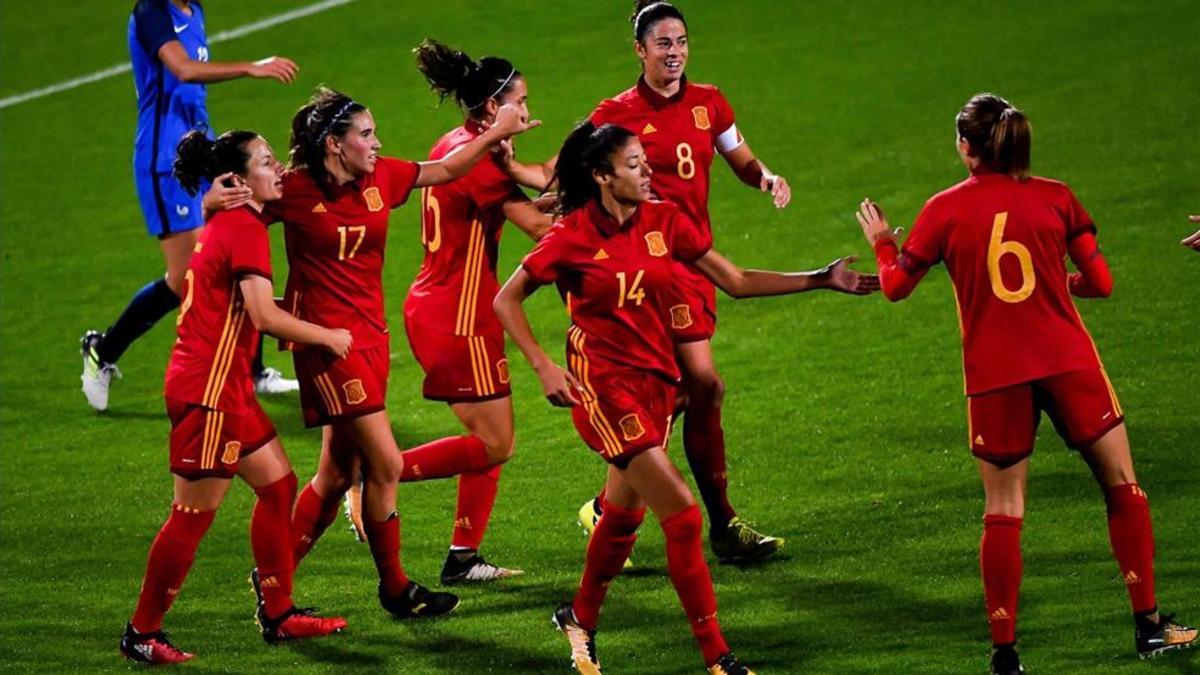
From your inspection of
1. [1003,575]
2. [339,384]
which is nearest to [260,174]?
[339,384]

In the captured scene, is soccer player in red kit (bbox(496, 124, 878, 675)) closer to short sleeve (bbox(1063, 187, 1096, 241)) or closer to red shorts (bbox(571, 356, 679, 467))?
red shorts (bbox(571, 356, 679, 467))

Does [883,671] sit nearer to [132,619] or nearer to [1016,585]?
[1016,585]

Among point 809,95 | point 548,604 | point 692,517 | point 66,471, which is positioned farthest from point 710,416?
point 809,95

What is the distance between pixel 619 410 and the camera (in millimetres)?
6539

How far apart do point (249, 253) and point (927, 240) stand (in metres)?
2.34

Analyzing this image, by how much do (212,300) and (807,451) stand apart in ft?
11.3

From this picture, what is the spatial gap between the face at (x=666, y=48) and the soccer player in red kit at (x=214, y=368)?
1694mm

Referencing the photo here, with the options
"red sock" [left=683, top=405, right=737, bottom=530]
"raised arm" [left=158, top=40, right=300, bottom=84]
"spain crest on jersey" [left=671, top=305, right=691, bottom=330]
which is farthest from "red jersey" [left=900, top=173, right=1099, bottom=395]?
"raised arm" [left=158, top=40, right=300, bottom=84]

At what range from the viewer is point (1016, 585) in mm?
6340

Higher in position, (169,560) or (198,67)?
(198,67)

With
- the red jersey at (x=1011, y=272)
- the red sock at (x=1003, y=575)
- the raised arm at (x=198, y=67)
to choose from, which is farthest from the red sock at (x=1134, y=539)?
the raised arm at (x=198, y=67)

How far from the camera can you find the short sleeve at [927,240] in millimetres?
6340

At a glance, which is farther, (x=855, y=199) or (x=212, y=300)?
(x=855, y=199)

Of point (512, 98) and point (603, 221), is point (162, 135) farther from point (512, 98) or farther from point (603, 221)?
point (603, 221)
